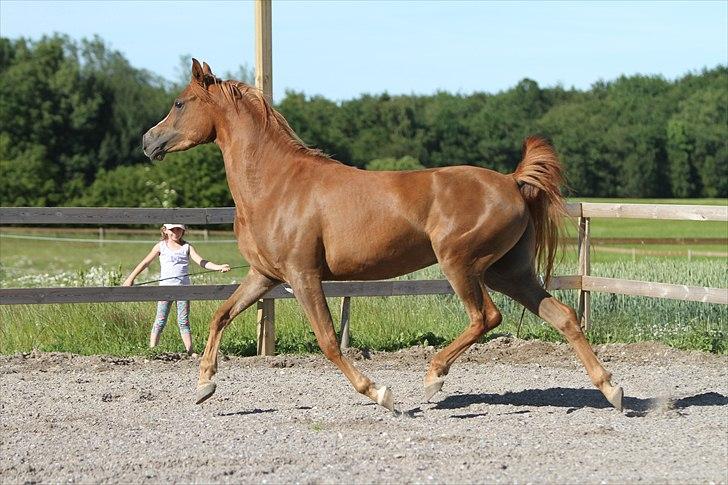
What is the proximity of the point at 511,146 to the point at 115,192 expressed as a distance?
23830mm

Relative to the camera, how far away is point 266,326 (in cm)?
948

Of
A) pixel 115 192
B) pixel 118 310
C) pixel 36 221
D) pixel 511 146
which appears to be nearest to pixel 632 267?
pixel 118 310

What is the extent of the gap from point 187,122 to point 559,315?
9.72 ft

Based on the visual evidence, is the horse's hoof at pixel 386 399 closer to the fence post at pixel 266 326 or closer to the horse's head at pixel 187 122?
the horse's head at pixel 187 122

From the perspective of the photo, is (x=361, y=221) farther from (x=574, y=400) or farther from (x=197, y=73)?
(x=574, y=400)

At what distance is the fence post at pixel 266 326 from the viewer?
9.45 meters

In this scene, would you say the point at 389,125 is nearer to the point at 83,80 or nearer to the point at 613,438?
the point at 83,80

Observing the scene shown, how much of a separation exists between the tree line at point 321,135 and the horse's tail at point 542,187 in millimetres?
27014

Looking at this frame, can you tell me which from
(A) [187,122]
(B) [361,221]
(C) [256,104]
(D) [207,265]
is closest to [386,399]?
(B) [361,221]

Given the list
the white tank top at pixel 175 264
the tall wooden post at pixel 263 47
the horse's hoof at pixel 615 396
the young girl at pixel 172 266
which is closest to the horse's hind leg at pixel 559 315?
the horse's hoof at pixel 615 396

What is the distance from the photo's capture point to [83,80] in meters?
49.1

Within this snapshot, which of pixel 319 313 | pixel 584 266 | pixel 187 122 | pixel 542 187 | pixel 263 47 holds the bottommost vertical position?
pixel 584 266

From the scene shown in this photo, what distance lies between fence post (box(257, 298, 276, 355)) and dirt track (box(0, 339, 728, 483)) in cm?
44

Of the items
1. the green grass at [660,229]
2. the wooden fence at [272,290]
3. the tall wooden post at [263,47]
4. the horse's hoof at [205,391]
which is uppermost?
the tall wooden post at [263,47]
